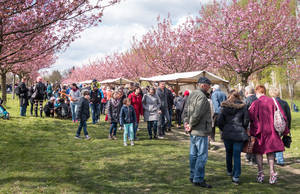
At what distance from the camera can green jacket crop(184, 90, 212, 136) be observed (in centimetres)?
498

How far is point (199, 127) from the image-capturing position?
5.02m

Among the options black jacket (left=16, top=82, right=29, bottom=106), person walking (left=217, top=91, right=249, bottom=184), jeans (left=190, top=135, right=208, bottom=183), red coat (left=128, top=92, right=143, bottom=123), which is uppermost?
black jacket (left=16, top=82, right=29, bottom=106)

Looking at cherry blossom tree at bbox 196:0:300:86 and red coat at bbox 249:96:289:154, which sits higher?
cherry blossom tree at bbox 196:0:300:86

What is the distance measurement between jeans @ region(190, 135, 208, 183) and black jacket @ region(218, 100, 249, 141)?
1.85 ft

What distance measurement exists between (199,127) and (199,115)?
24 cm

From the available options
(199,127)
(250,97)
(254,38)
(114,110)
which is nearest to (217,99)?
(250,97)

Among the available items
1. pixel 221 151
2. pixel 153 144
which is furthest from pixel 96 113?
pixel 221 151

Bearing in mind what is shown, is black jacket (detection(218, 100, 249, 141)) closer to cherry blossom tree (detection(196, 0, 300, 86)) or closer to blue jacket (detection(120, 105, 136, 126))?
blue jacket (detection(120, 105, 136, 126))

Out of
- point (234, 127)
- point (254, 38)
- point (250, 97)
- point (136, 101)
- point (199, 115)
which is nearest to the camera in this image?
point (199, 115)

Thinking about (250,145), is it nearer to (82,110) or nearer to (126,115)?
(126,115)

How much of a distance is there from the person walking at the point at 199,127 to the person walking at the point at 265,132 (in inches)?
43.7

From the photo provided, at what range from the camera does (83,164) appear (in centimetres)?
654

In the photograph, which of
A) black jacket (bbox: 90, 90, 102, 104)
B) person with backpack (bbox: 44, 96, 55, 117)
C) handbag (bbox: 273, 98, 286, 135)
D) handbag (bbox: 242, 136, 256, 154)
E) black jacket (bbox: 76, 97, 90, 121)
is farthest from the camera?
person with backpack (bbox: 44, 96, 55, 117)

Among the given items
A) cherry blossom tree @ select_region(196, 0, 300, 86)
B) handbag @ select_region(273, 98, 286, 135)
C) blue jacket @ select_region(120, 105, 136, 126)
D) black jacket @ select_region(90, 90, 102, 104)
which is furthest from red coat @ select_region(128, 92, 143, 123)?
cherry blossom tree @ select_region(196, 0, 300, 86)
